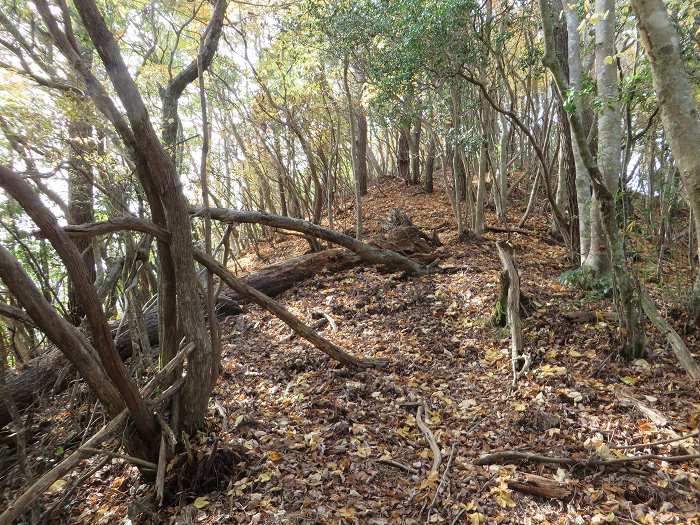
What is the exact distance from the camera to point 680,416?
3.42m

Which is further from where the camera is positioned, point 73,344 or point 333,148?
point 333,148

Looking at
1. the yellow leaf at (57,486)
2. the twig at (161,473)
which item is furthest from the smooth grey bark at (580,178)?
the yellow leaf at (57,486)

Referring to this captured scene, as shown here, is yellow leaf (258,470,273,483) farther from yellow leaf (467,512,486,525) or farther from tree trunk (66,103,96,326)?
tree trunk (66,103,96,326)

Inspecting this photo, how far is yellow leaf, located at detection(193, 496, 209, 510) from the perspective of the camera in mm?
3215

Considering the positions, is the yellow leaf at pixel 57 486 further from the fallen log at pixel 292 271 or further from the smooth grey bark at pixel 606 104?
the smooth grey bark at pixel 606 104

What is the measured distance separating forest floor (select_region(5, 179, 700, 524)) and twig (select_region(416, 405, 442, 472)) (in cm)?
7

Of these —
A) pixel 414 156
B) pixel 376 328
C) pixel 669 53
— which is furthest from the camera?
pixel 414 156

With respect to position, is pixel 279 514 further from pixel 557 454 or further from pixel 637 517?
pixel 637 517

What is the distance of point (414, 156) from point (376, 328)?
34.2ft

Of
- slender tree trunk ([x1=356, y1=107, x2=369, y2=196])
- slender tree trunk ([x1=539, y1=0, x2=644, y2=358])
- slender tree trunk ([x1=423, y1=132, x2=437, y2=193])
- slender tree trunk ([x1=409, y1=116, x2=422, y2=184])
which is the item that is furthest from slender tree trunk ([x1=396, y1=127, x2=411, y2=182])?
slender tree trunk ([x1=539, y1=0, x2=644, y2=358])

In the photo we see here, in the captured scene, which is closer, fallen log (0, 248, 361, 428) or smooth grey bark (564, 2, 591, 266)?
fallen log (0, 248, 361, 428)

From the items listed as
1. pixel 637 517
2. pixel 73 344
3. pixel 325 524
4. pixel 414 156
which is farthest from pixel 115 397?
pixel 414 156

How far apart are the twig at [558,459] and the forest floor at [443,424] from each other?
50mm

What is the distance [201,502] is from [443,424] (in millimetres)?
2230
